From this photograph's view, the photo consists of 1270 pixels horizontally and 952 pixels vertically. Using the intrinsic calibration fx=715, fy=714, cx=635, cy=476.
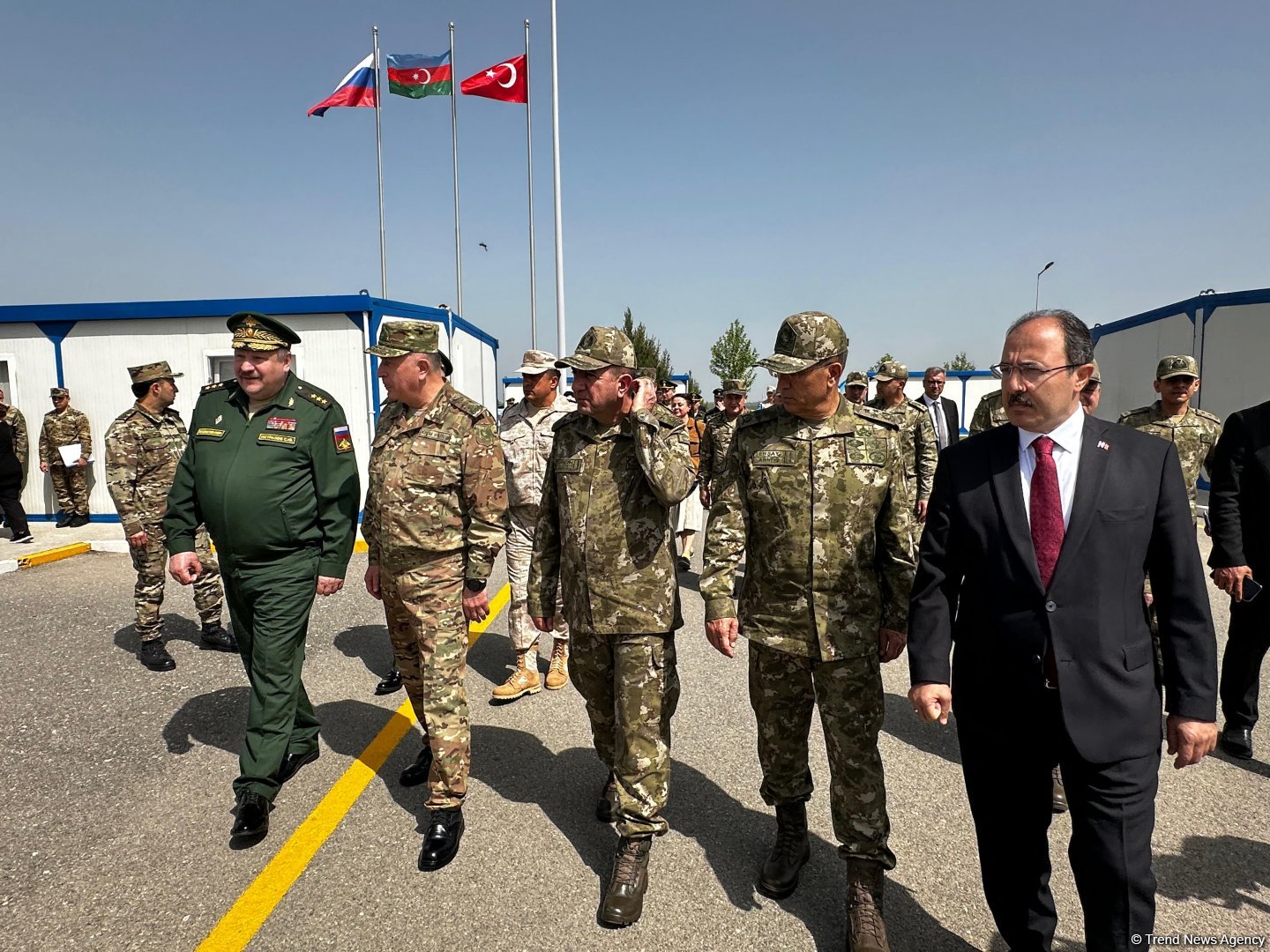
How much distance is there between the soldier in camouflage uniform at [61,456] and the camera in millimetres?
10109

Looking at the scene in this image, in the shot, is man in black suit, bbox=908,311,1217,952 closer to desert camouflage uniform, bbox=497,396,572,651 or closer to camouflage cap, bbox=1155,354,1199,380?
desert camouflage uniform, bbox=497,396,572,651

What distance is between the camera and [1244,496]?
11.6 feet

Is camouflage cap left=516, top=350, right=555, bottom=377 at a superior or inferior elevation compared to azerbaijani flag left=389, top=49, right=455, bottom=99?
inferior

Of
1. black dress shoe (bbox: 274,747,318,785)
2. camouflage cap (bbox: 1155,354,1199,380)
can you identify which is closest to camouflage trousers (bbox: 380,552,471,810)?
black dress shoe (bbox: 274,747,318,785)

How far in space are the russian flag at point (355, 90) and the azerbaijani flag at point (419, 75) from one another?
71cm

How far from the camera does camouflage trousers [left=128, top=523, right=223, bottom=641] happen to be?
5.21 meters

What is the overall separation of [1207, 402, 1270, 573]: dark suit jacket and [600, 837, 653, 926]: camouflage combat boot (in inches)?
122

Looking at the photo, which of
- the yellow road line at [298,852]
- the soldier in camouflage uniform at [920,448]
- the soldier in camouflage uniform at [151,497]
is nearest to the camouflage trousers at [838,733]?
the yellow road line at [298,852]

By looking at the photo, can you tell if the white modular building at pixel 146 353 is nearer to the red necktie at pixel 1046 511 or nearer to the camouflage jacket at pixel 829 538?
the camouflage jacket at pixel 829 538

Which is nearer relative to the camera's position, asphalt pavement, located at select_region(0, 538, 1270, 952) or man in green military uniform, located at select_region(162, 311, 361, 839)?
asphalt pavement, located at select_region(0, 538, 1270, 952)

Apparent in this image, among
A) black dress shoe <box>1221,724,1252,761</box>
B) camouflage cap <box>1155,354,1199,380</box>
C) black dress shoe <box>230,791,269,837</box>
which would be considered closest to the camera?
black dress shoe <box>230,791,269,837</box>

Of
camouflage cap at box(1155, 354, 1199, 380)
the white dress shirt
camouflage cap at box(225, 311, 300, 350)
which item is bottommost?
the white dress shirt

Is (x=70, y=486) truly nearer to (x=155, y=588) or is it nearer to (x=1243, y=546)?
(x=155, y=588)

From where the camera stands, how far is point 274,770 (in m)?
3.12
